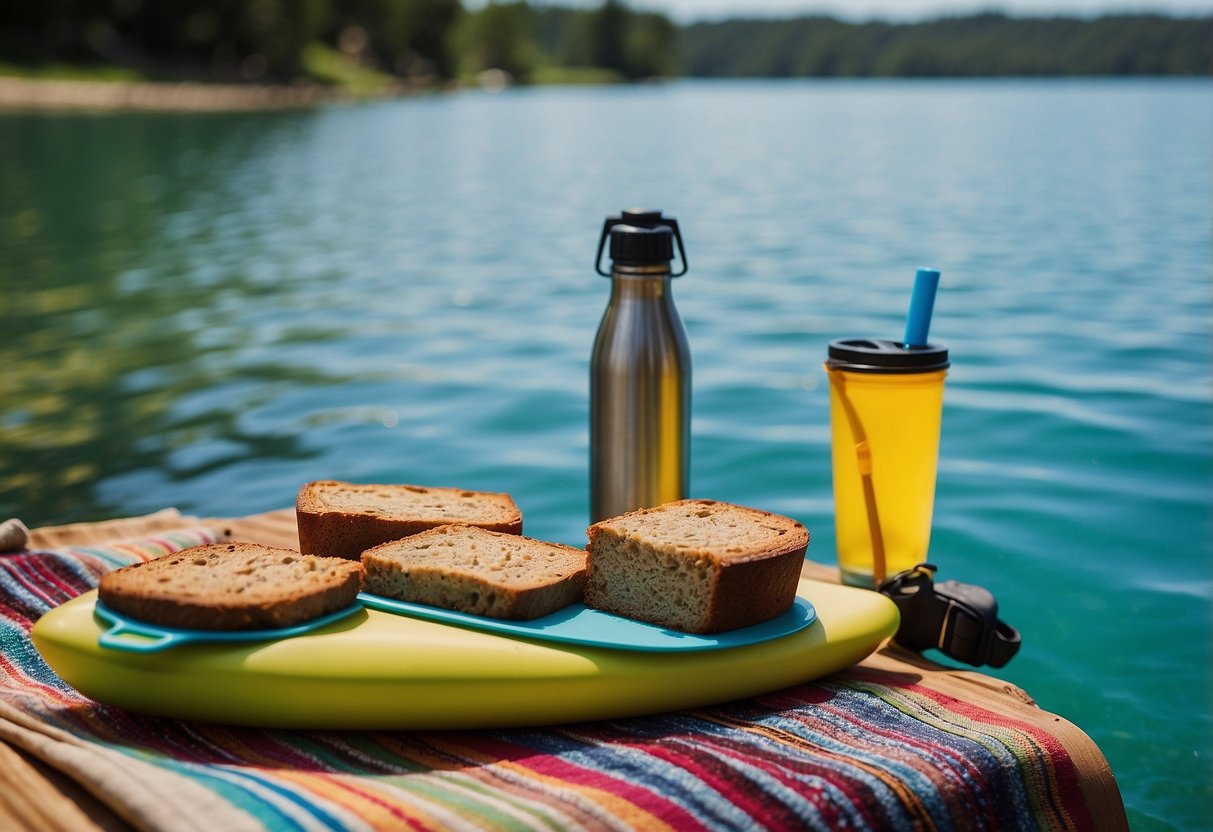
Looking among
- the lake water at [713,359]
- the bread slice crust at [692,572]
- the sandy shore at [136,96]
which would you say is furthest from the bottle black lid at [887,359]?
the sandy shore at [136,96]

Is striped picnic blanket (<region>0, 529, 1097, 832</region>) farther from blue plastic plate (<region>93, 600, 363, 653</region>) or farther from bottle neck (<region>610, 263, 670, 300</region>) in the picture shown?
bottle neck (<region>610, 263, 670, 300</region>)

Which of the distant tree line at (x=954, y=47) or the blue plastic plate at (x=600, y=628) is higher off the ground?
the distant tree line at (x=954, y=47)

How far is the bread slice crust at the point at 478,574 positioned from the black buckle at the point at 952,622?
2.06 ft

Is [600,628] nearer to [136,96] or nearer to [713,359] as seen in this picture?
[713,359]

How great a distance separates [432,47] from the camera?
7850cm

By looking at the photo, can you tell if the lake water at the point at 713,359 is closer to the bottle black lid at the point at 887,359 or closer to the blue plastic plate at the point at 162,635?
the bottle black lid at the point at 887,359

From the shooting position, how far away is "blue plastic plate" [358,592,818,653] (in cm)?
179

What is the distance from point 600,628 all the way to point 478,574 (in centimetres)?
21

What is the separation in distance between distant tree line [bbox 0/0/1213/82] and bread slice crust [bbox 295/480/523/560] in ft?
178

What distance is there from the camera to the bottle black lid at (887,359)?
7.81 feet

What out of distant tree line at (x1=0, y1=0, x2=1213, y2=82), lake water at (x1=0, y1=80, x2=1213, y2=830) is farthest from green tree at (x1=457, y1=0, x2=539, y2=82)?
lake water at (x1=0, y1=80, x2=1213, y2=830)

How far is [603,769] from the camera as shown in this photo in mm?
1645

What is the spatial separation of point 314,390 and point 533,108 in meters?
49.1

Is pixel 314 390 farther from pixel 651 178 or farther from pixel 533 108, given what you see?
pixel 533 108
